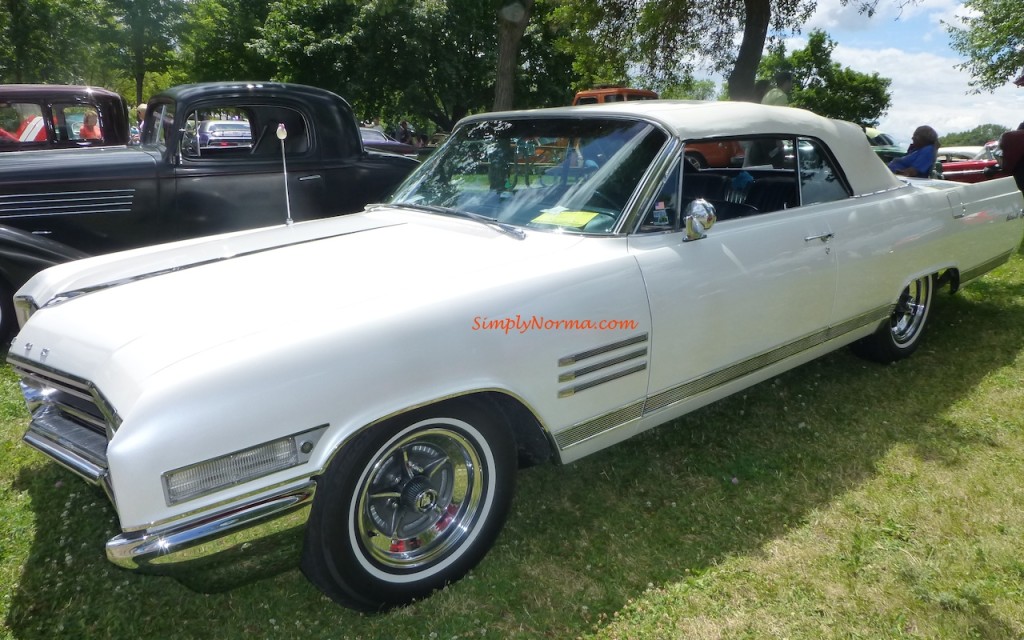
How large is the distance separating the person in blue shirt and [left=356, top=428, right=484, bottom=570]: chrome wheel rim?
6644mm

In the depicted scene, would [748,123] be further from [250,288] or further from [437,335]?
[250,288]

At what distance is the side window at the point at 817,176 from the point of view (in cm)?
376

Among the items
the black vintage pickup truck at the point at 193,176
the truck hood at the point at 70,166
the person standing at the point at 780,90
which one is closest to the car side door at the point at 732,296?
the black vintage pickup truck at the point at 193,176

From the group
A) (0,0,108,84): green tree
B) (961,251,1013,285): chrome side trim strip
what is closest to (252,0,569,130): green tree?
(0,0,108,84): green tree

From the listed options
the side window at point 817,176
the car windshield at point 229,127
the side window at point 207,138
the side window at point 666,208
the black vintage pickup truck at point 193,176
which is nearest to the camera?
the side window at point 666,208

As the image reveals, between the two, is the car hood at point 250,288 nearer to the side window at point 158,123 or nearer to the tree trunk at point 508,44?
the side window at point 158,123

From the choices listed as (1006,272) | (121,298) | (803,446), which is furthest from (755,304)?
(1006,272)

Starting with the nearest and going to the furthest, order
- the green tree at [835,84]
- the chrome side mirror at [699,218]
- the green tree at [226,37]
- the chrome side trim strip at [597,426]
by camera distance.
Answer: the chrome side trim strip at [597,426] → the chrome side mirror at [699,218] → the green tree at [226,37] → the green tree at [835,84]

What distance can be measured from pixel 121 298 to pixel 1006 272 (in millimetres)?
7491

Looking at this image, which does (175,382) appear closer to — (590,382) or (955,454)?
(590,382)

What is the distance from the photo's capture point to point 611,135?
315cm

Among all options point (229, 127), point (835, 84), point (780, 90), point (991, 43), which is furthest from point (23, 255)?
point (835, 84)

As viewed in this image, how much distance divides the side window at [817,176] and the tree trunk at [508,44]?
919cm

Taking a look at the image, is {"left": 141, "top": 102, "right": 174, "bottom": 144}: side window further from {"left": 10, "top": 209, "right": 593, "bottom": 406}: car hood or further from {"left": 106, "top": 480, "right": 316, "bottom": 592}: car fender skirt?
{"left": 106, "top": 480, "right": 316, "bottom": 592}: car fender skirt
